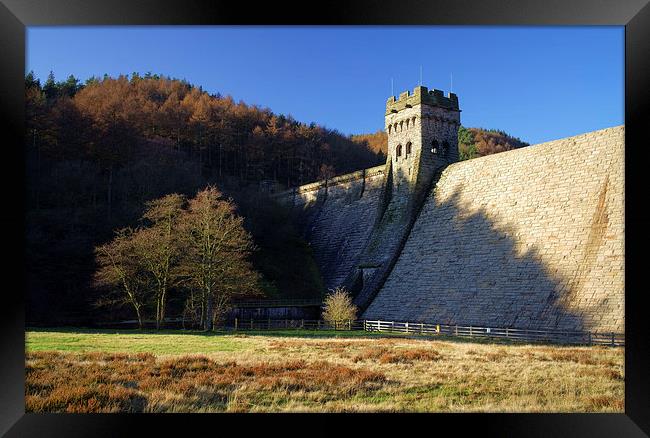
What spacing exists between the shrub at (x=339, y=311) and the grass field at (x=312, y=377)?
30.3ft

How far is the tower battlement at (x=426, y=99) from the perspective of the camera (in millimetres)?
37000

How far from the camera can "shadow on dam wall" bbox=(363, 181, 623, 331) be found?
23781 mm

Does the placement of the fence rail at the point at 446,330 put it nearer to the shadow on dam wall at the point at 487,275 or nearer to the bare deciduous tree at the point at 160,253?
the shadow on dam wall at the point at 487,275

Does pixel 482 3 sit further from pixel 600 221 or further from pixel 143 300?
pixel 143 300

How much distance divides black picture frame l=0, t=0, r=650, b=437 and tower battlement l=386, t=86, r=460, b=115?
2596cm

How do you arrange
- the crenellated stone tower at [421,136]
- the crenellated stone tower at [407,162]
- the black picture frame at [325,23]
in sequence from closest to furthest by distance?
the black picture frame at [325,23], the crenellated stone tower at [407,162], the crenellated stone tower at [421,136]

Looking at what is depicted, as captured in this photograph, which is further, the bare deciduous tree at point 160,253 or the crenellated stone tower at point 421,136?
the crenellated stone tower at point 421,136

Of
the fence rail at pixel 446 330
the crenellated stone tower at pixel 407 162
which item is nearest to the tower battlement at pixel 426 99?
the crenellated stone tower at pixel 407 162

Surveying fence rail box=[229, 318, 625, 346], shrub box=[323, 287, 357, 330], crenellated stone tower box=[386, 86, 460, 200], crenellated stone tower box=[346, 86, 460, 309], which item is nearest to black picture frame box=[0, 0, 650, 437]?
fence rail box=[229, 318, 625, 346]

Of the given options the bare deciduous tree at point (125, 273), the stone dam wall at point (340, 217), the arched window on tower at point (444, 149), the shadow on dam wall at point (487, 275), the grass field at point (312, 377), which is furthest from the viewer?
the stone dam wall at point (340, 217)

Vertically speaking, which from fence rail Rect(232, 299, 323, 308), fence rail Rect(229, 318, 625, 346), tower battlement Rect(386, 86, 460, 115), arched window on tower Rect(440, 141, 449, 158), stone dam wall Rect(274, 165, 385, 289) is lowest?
fence rail Rect(229, 318, 625, 346)

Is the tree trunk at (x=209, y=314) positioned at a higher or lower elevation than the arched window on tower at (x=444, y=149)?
lower

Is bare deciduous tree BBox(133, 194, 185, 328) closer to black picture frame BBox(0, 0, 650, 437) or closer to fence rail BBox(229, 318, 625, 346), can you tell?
fence rail BBox(229, 318, 625, 346)

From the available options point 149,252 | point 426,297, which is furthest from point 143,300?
point 426,297
